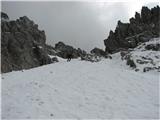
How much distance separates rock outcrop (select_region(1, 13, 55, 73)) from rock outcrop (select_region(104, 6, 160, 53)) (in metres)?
23.0

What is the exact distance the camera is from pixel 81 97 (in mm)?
16734

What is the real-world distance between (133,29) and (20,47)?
38632 mm

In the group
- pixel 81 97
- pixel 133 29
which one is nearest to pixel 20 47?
pixel 133 29

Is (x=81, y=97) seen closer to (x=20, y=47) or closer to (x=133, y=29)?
(x=133, y=29)

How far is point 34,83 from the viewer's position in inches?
753

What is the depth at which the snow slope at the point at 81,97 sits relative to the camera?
13891mm

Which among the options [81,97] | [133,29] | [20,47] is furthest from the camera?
[20,47]

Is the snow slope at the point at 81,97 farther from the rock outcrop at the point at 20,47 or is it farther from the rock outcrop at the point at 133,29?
the rock outcrop at the point at 20,47

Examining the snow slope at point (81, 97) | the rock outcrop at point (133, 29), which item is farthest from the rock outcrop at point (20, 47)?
the snow slope at point (81, 97)

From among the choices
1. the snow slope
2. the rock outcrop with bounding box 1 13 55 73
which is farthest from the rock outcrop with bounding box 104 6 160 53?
the snow slope

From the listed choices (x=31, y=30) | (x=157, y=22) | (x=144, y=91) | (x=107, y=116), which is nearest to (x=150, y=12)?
(x=157, y=22)

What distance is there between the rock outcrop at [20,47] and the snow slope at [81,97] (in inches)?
2128

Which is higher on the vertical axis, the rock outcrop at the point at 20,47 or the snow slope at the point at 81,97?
the rock outcrop at the point at 20,47

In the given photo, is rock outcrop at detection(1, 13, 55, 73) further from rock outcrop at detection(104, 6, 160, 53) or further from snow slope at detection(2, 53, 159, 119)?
snow slope at detection(2, 53, 159, 119)
